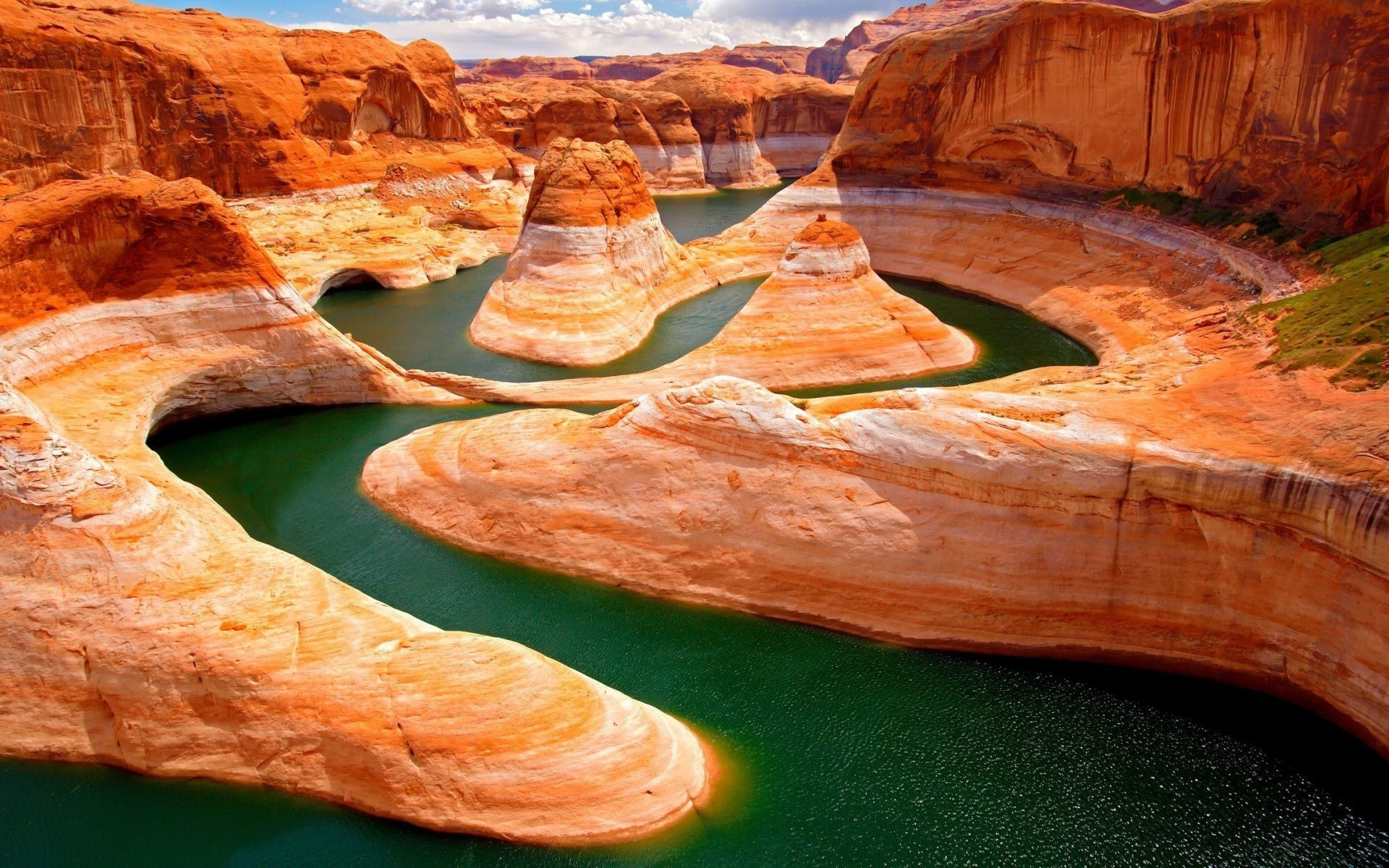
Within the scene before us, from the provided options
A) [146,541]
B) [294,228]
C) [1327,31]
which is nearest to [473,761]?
[146,541]

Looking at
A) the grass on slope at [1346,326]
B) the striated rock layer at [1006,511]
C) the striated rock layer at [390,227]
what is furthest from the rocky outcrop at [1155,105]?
the striated rock layer at [390,227]

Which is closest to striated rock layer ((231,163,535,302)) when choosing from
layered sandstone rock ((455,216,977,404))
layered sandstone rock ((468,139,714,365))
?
layered sandstone rock ((468,139,714,365))

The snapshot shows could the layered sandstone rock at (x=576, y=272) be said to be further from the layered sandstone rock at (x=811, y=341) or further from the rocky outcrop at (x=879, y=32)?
the rocky outcrop at (x=879, y=32)

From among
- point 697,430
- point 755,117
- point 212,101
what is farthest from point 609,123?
point 697,430

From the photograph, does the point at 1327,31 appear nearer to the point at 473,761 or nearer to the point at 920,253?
the point at 920,253

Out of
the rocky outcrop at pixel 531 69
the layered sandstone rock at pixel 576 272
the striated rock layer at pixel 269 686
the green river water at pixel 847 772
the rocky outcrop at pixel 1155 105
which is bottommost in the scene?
the green river water at pixel 847 772

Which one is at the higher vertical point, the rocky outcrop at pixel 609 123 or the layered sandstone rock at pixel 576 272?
the rocky outcrop at pixel 609 123

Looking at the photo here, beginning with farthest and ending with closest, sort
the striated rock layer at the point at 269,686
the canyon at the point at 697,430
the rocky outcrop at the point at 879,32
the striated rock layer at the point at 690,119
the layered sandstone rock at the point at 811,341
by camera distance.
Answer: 1. the rocky outcrop at the point at 879,32
2. the striated rock layer at the point at 690,119
3. the layered sandstone rock at the point at 811,341
4. the canyon at the point at 697,430
5. the striated rock layer at the point at 269,686
